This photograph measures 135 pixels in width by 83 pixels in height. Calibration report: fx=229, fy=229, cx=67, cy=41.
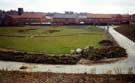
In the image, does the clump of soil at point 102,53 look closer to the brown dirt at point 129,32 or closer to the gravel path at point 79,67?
the gravel path at point 79,67

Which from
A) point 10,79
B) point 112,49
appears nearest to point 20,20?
point 112,49

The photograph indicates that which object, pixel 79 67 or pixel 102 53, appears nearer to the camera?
pixel 79 67

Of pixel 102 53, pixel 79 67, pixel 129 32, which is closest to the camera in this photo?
pixel 79 67

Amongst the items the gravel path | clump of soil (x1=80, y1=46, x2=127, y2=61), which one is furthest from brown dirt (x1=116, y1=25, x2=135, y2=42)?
the gravel path

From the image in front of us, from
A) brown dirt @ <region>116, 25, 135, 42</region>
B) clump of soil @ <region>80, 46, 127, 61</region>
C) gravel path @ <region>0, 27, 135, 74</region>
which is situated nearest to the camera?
gravel path @ <region>0, 27, 135, 74</region>

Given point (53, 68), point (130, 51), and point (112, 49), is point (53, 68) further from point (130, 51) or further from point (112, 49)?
point (130, 51)

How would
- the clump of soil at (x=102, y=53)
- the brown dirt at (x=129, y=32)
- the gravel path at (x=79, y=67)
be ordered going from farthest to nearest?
the brown dirt at (x=129, y=32) → the clump of soil at (x=102, y=53) → the gravel path at (x=79, y=67)

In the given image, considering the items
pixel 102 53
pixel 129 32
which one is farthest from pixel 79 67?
pixel 129 32

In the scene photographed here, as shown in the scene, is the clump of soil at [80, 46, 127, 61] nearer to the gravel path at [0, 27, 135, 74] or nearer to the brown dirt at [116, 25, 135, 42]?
the gravel path at [0, 27, 135, 74]

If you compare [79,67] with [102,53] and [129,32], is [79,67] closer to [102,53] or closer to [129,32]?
[102,53]

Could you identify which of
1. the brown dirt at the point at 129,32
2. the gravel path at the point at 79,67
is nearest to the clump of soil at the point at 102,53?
the gravel path at the point at 79,67

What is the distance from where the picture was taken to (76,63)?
830 inches

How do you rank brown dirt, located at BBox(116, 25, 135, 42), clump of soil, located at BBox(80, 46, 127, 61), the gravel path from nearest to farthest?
the gravel path < clump of soil, located at BBox(80, 46, 127, 61) < brown dirt, located at BBox(116, 25, 135, 42)

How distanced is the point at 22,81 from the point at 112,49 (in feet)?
44.2
